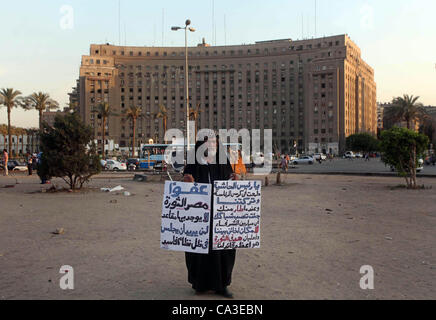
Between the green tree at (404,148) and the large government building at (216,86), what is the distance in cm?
10520

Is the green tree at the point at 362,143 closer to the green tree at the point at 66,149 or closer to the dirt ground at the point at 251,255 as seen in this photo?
the green tree at the point at 66,149

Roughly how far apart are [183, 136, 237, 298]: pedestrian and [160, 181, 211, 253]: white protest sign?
120mm

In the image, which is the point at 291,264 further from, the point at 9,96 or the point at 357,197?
the point at 9,96

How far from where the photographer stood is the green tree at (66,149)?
54.0 ft

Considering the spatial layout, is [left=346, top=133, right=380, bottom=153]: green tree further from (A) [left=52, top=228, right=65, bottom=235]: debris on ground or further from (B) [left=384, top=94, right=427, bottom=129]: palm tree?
(A) [left=52, top=228, right=65, bottom=235]: debris on ground

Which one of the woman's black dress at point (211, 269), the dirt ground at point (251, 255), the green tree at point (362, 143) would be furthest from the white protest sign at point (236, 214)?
the green tree at point (362, 143)

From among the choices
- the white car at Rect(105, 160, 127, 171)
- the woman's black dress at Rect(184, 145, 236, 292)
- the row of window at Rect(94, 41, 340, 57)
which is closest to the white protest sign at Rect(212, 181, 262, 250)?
the woman's black dress at Rect(184, 145, 236, 292)

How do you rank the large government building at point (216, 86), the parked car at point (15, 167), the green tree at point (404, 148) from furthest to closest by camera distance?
the large government building at point (216, 86) → the parked car at point (15, 167) → the green tree at point (404, 148)

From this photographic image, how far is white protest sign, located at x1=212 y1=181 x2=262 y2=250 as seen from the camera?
4.98 metres

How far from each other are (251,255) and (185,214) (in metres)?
2.18

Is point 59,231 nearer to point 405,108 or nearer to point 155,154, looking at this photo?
point 155,154

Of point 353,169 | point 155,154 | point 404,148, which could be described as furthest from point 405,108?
point 404,148

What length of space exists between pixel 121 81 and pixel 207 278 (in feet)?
429

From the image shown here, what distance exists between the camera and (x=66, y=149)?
16.6 meters
